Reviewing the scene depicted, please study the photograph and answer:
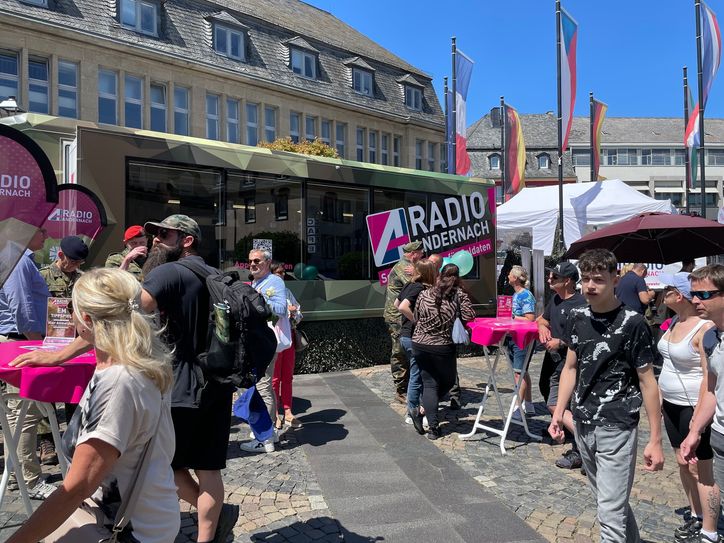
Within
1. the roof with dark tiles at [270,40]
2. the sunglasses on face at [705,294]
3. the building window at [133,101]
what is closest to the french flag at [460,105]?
the roof with dark tiles at [270,40]

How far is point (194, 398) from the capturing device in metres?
2.90

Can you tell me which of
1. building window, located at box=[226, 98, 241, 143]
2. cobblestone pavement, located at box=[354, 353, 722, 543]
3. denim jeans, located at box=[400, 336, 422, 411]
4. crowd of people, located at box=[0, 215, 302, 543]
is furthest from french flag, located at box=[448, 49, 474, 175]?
crowd of people, located at box=[0, 215, 302, 543]

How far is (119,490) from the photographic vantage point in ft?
6.13

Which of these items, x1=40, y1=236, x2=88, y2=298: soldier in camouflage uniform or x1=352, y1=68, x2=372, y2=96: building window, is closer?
x1=40, y1=236, x2=88, y2=298: soldier in camouflage uniform

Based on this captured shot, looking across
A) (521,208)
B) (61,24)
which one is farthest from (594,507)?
(61,24)

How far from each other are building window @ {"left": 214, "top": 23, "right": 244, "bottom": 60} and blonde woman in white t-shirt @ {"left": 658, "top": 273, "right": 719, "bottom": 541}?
2487 cm

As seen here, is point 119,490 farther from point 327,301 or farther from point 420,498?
point 327,301

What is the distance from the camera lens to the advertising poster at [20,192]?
126 inches

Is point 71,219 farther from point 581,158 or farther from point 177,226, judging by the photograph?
point 581,158

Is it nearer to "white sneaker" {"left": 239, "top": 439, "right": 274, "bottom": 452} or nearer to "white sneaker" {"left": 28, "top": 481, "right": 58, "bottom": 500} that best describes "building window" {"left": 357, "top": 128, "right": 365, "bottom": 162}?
"white sneaker" {"left": 239, "top": 439, "right": 274, "bottom": 452}

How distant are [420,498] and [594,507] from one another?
3.92ft

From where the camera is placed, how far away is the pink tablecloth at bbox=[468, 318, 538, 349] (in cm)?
537

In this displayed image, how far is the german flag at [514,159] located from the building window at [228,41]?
12.9m

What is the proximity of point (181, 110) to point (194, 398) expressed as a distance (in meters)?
23.5
